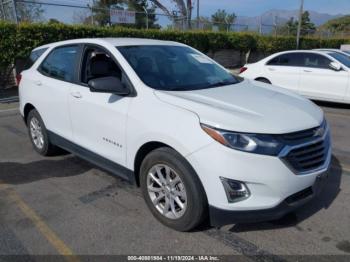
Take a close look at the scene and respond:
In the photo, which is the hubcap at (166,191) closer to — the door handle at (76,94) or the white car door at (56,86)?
the door handle at (76,94)

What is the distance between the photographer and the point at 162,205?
3301 mm

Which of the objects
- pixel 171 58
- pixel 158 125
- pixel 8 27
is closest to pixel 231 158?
pixel 158 125

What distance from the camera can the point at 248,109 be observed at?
3.04 m

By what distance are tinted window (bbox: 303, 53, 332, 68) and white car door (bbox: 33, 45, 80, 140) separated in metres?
6.77

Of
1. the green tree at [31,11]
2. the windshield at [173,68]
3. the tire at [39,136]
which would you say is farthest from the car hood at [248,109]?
the green tree at [31,11]

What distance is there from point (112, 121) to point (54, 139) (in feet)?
5.33

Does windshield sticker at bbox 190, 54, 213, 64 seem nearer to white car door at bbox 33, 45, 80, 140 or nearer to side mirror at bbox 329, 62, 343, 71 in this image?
white car door at bbox 33, 45, 80, 140

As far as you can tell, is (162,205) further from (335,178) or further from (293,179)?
(335,178)

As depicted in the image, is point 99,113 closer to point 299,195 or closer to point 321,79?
point 299,195

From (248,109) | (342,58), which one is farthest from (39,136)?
(342,58)

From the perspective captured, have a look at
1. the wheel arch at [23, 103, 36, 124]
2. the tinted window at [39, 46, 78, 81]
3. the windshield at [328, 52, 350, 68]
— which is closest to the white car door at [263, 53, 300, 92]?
the windshield at [328, 52, 350, 68]

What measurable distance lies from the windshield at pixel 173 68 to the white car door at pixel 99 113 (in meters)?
0.26

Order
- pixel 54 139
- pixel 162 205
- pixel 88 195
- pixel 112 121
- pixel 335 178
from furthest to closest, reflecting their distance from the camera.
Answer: pixel 54 139, pixel 335 178, pixel 88 195, pixel 112 121, pixel 162 205

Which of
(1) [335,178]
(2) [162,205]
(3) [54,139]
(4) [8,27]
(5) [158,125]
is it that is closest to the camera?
(5) [158,125]
